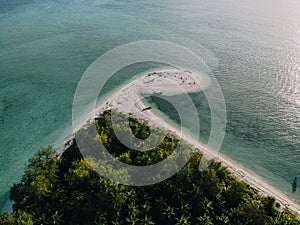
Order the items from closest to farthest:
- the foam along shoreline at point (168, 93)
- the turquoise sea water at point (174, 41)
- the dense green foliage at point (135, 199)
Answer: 1. the dense green foliage at point (135, 199)
2. the foam along shoreline at point (168, 93)
3. the turquoise sea water at point (174, 41)

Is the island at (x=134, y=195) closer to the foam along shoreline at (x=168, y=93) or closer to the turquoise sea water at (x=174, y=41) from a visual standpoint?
the foam along shoreline at (x=168, y=93)

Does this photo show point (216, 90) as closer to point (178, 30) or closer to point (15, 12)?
point (178, 30)

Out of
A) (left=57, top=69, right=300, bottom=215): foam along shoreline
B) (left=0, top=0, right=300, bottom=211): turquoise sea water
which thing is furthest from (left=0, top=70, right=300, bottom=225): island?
(left=0, top=0, right=300, bottom=211): turquoise sea water

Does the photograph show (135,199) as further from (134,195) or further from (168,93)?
(168,93)

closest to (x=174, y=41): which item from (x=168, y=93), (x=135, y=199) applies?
(x=168, y=93)

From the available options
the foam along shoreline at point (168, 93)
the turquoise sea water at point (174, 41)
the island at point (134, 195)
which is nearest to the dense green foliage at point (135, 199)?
the island at point (134, 195)

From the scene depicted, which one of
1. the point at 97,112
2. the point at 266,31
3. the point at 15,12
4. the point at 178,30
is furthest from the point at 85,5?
the point at 97,112

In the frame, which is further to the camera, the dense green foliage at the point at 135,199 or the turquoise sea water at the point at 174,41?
the turquoise sea water at the point at 174,41
